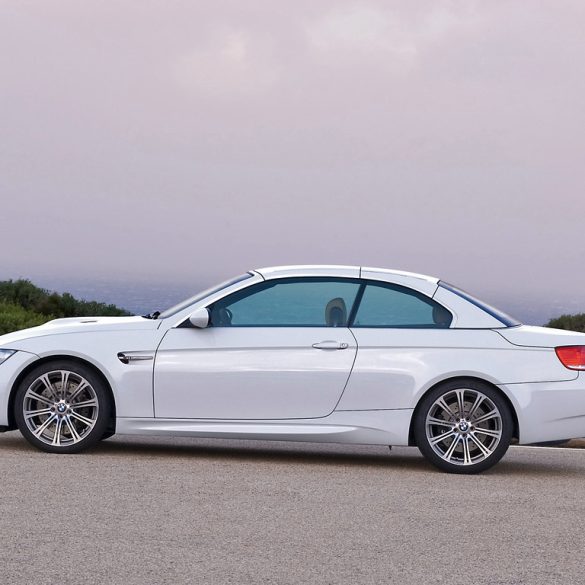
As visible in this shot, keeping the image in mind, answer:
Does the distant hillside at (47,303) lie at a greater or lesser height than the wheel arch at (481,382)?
greater

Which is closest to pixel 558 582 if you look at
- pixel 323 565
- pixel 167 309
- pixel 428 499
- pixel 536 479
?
pixel 323 565

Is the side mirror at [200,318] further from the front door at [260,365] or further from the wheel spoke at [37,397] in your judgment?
the wheel spoke at [37,397]

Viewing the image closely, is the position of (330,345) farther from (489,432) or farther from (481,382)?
(489,432)

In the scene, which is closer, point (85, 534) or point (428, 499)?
point (85, 534)

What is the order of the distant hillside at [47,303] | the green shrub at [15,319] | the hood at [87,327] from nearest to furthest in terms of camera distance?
the hood at [87,327] < the green shrub at [15,319] < the distant hillside at [47,303]

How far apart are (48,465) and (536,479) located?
3841mm

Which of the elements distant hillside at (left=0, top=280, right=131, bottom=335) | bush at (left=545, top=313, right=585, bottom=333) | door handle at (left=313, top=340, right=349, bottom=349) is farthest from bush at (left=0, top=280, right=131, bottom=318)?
door handle at (left=313, top=340, right=349, bottom=349)

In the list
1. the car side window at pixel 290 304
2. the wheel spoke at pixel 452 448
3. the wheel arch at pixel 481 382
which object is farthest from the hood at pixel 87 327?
the wheel spoke at pixel 452 448

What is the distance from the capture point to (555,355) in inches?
382

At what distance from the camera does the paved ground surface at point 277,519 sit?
594cm

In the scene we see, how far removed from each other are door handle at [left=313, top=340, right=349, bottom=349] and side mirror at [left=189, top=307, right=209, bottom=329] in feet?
2.96

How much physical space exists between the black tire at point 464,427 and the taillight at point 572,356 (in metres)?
0.62

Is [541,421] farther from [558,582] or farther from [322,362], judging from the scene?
[558,582]

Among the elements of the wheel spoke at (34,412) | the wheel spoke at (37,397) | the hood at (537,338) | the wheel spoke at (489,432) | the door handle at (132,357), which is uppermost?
the hood at (537,338)
